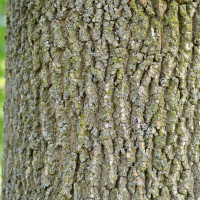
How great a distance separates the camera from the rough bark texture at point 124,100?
123 centimetres

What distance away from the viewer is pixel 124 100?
1.24 metres

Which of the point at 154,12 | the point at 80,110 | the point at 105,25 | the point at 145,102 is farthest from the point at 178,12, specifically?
the point at 80,110

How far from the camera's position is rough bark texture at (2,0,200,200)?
123cm

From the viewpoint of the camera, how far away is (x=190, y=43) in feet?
4.16

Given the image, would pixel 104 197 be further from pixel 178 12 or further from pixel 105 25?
pixel 178 12

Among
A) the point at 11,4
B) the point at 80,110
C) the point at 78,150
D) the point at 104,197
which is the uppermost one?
the point at 11,4

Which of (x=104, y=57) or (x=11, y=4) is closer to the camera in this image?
(x=104, y=57)

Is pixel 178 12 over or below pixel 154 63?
over

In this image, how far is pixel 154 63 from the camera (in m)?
1.24

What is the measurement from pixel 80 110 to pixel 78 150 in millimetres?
242

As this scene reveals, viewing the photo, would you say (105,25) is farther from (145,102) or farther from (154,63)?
(145,102)

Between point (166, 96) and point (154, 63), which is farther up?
point (154, 63)

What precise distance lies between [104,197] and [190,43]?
1054mm

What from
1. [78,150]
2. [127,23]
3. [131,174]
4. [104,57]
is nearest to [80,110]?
[78,150]
